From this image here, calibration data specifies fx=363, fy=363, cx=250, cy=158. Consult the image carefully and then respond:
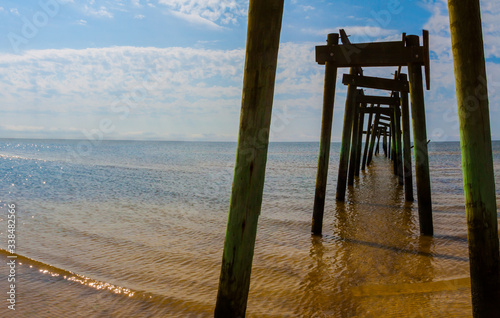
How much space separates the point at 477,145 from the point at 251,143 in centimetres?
157

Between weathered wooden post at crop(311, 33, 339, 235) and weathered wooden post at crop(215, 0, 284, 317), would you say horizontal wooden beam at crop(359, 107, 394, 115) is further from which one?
weathered wooden post at crop(215, 0, 284, 317)

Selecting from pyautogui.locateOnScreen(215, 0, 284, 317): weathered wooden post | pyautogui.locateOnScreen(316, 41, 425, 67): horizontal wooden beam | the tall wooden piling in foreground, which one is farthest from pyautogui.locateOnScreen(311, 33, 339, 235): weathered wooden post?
pyautogui.locateOnScreen(215, 0, 284, 317): weathered wooden post

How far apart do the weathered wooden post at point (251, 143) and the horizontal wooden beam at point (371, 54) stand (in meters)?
3.51

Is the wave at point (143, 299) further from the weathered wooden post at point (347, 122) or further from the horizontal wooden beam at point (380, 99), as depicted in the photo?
the horizontal wooden beam at point (380, 99)

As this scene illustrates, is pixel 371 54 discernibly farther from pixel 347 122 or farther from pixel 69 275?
pixel 69 275

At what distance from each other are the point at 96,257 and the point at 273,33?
436 cm

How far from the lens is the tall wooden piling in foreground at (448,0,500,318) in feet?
8.26

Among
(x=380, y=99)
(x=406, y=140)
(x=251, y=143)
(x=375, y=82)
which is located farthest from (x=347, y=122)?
(x=251, y=143)

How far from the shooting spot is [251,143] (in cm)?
246

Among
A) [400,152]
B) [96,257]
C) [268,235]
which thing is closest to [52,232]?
[96,257]

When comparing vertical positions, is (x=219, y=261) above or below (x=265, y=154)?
below

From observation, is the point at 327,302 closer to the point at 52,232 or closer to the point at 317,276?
the point at 317,276

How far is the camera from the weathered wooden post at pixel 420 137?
566 centimetres

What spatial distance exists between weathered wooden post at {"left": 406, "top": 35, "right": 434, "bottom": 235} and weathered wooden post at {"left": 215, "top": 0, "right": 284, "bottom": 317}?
400 centimetres
